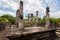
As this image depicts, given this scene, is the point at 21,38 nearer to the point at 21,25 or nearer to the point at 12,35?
the point at 12,35

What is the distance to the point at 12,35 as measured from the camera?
868 cm

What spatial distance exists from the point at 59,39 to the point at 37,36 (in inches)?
279

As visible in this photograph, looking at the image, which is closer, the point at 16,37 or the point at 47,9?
the point at 16,37

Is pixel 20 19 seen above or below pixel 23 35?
above

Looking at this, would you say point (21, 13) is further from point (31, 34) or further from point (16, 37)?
point (16, 37)

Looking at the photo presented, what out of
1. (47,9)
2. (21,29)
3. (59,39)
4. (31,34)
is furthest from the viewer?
(47,9)

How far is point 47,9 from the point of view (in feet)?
64.6

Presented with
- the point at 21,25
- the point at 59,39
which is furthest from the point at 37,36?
the point at 59,39

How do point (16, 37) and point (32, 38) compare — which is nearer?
point (16, 37)

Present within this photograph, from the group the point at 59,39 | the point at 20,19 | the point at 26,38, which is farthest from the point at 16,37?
the point at 59,39

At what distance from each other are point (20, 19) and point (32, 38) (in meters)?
2.25

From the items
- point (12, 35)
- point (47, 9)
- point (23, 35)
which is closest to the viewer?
point (12, 35)

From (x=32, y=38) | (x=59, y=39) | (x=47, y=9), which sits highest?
(x=47, y=9)

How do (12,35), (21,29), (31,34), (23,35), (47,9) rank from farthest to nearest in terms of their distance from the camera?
(47,9) < (21,29) < (31,34) < (23,35) < (12,35)
